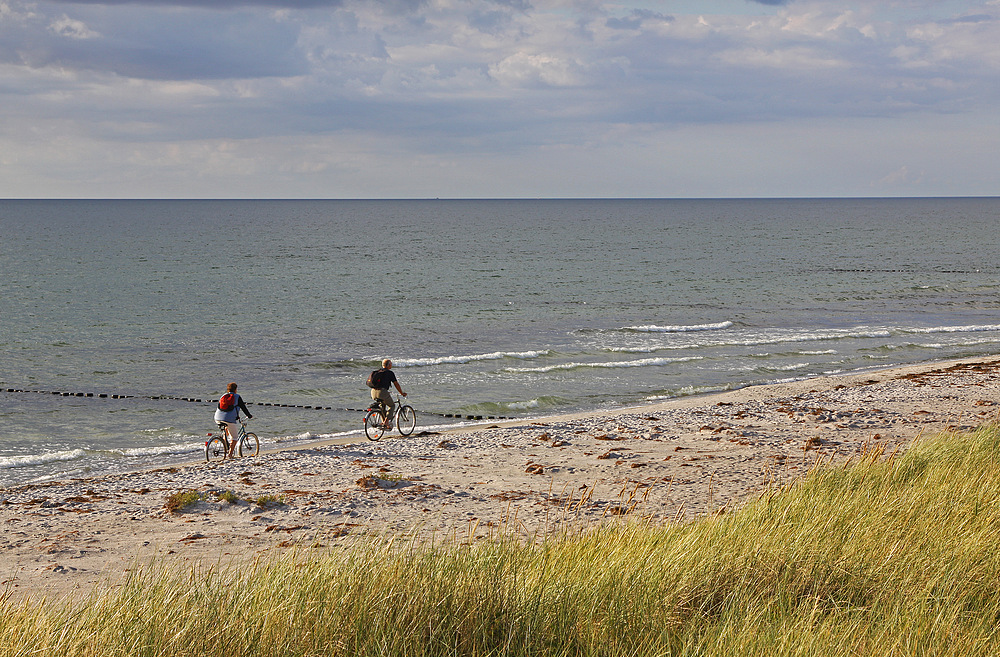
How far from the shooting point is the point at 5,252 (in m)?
92.2

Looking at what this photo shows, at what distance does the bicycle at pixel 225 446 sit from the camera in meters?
18.0

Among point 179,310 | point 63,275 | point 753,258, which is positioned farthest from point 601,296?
point 63,275

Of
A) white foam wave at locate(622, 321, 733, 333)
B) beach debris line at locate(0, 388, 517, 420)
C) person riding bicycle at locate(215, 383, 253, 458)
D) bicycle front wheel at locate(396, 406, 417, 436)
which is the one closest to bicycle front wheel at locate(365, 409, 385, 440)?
bicycle front wheel at locate(396, 406, 417, 436)

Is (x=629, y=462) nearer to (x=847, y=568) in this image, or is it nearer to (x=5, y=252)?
(x=847, y=568)

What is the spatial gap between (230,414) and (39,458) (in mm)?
4881

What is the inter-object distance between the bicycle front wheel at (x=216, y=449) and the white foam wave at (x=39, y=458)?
11.0 feet

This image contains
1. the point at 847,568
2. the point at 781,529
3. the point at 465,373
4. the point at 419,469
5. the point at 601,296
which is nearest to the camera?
the point at 847,568

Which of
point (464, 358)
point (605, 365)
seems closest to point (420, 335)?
point (464, 358)

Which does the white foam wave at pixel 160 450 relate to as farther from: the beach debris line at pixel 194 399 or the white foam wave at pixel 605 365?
the white foam wave at pixel 605 365

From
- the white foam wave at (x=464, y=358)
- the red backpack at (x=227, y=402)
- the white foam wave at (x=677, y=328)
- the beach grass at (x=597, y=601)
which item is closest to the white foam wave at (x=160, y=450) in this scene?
the red backpack at (x=227, y=402)

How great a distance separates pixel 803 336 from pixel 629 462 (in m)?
25.3

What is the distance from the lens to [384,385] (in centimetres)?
1945

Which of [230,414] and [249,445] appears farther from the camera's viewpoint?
[249,445]

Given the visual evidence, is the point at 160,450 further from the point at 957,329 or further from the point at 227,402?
the point at 957,329
